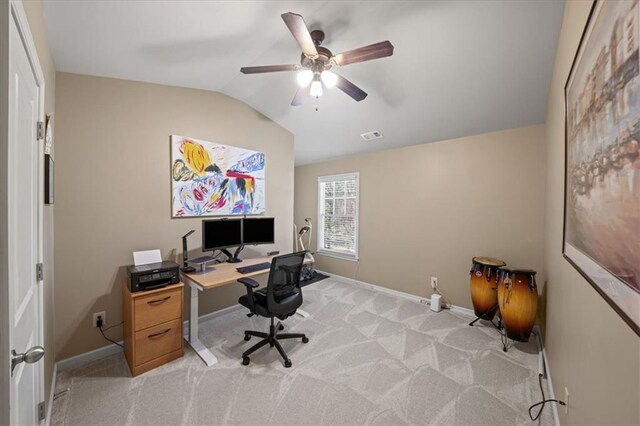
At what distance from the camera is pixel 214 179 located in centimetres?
302

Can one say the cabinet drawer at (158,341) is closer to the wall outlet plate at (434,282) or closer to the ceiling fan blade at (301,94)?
the ceiling fan blade at (301,94)

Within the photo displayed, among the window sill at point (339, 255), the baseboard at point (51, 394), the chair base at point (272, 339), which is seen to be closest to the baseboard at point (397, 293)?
the window sill at point (339, 255)

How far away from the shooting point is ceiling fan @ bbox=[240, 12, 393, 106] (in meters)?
1.62

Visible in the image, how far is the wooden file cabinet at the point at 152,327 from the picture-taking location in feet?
6.77

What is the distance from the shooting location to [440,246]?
348 cm

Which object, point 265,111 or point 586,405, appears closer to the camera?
point 586,405

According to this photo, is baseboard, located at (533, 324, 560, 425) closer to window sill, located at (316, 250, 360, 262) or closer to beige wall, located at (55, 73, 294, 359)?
window sill, located at (316, 250, 360, 262)

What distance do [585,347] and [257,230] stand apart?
286cm

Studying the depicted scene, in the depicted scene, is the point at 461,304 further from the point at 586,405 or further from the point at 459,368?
the point at 586,405

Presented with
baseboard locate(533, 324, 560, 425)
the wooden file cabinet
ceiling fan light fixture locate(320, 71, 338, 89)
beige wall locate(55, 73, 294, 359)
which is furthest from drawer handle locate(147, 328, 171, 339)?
baseboard locate(533, 324, 560, 425)

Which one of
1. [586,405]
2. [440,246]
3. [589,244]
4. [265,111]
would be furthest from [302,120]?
[586,405]

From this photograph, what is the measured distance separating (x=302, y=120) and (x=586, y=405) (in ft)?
11.8

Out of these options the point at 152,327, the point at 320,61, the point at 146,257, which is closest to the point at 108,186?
the point at 146,257

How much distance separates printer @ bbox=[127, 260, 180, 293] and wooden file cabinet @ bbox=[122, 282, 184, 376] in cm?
5
